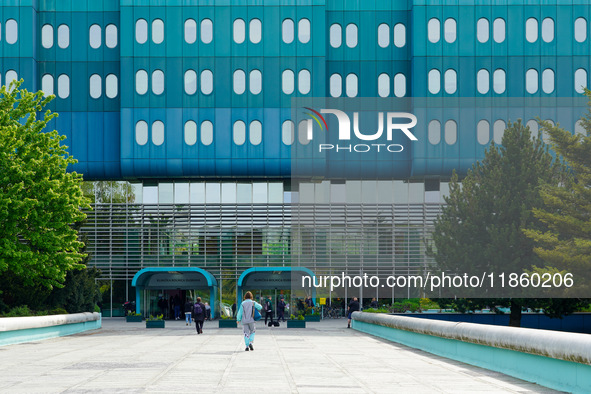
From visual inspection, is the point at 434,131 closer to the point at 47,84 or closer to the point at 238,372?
the point at 47,84

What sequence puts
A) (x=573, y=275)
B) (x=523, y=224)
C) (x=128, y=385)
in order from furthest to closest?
(x=523, y=224) < (x=573, y=275) < (x=128, y=385)

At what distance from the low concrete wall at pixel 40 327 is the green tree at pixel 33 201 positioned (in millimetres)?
2306

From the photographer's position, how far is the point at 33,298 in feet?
128

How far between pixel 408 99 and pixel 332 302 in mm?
14450

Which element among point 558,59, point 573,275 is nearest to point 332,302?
point 558,59

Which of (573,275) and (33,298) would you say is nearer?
(573,275)

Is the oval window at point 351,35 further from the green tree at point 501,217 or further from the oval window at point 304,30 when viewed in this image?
the green tree at point 501,217

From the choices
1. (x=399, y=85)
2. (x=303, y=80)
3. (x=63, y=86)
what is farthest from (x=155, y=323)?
(x=399, y=85)

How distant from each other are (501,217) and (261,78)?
22879mm

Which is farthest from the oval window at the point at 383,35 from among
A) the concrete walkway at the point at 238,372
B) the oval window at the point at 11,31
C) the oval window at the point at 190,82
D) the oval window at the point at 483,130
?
the concrete walkway at the point at 238,372

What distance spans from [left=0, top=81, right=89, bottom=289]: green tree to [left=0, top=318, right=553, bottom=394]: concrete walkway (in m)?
12.3

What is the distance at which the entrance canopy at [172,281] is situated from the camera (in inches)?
2228

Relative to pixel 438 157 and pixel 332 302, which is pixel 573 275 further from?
pixel 332 302

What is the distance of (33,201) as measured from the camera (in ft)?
113
